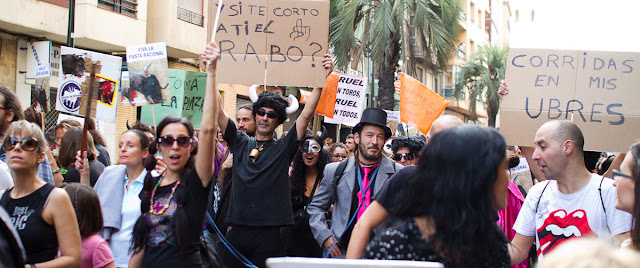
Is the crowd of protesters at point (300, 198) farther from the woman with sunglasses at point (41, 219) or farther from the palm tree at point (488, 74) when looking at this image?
the palm tree at point (488, 74)

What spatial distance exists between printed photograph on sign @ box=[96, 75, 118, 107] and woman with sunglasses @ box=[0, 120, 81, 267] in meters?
3.32

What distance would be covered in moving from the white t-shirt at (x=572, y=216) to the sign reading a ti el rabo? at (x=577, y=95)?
3.93 feet

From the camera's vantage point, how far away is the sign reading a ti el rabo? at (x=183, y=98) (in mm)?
7266

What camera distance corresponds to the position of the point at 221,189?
595cm

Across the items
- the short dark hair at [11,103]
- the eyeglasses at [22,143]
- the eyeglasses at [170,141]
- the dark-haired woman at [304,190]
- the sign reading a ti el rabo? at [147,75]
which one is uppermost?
the sign reading a ti el rabo? at [147,75]

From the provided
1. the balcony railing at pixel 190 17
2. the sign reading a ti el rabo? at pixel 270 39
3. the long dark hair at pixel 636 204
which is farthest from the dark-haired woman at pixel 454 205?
the balcony railing at pixel 190 17

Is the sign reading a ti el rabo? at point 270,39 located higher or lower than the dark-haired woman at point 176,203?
higher

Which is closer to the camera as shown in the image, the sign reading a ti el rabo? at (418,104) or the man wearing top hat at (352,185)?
the man wearing top hat at (352,185)

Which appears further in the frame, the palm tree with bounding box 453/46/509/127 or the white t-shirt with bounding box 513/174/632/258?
the palm tree with bounding box 453/46/509/127

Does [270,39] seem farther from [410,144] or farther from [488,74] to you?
[488,74]

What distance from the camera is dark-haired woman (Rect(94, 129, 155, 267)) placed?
4.35m

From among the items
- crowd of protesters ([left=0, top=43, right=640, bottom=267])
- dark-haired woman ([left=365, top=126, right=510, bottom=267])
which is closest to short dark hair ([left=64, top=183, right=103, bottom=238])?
crowd of protesters ([left=0, top=43, right=640, bottom=267])

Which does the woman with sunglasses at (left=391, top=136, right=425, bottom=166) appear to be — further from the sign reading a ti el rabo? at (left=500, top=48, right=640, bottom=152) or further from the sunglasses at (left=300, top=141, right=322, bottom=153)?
the sign reading a ti el rabo? at (left=500, top=48, right=640, bottom=152)

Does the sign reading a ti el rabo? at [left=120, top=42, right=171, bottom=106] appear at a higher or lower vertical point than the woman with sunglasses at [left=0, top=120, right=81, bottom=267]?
higher
